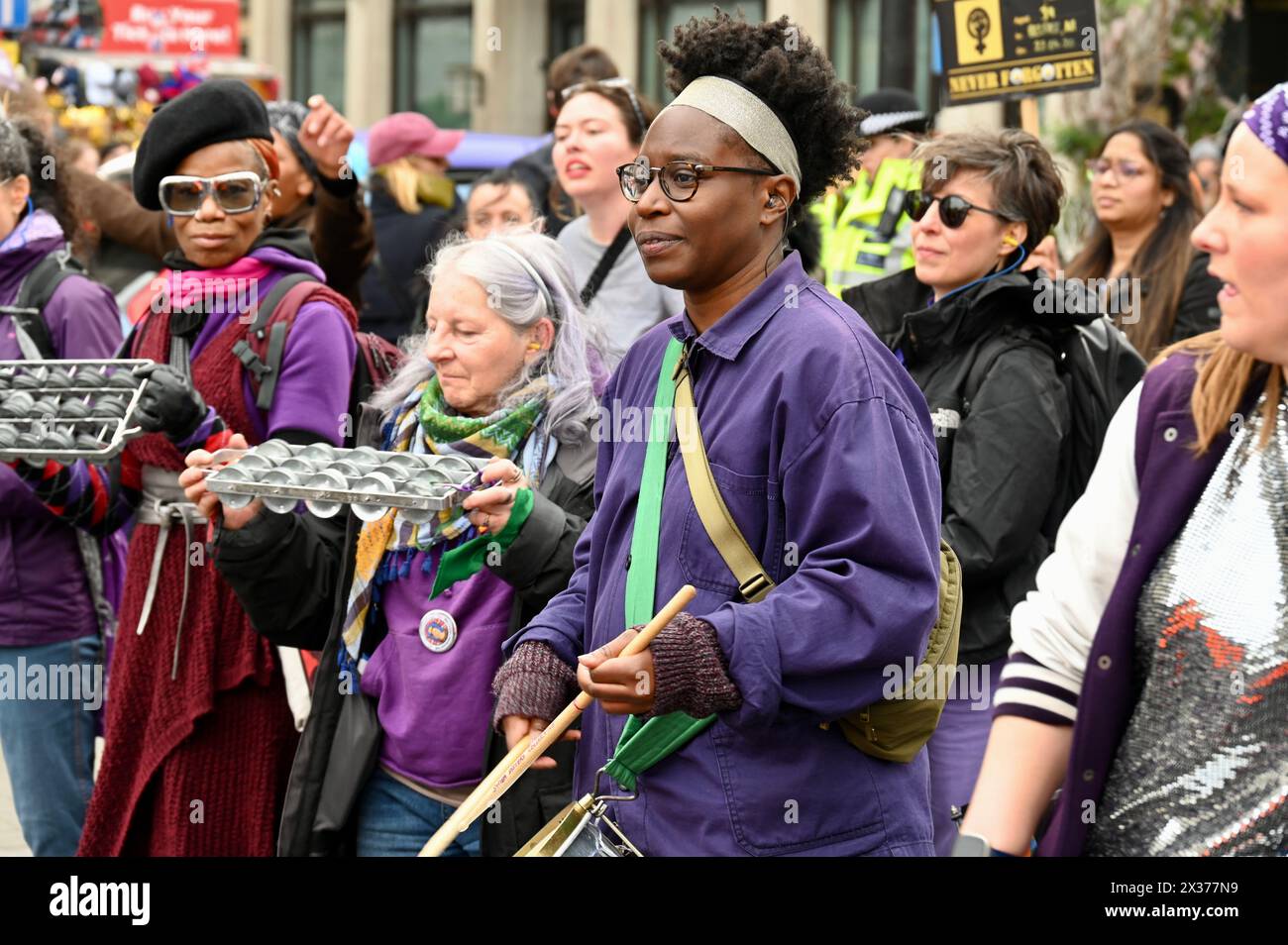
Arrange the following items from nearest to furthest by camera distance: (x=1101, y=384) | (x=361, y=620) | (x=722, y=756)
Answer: (x=722, y=756) → (x=361, y=620) → (x=1101, y=384)

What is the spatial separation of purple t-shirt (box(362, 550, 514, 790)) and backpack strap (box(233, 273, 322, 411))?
73 cm

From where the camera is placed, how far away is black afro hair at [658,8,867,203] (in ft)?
9.99

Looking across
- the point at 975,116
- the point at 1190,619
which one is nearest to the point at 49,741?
the point at 1190,619

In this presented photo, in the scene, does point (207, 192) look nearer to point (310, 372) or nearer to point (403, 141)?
point (310, 372)

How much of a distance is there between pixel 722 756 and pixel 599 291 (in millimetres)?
3183

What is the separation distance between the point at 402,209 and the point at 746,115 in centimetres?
523

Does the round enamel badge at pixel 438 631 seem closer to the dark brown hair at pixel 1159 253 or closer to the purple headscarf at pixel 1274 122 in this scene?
the purple headscarf at pixel 1274 122

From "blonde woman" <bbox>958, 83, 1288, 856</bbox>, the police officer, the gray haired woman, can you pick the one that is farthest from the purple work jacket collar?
the police officer

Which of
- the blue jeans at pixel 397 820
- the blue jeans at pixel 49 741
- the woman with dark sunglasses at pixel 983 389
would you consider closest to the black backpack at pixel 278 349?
the blue jeans at pixel 397 820

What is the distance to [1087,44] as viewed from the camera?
6.98m

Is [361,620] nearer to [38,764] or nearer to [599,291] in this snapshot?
[38,764]

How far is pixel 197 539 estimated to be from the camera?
437 centimetres

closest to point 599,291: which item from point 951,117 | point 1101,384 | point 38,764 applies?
point 1101,384

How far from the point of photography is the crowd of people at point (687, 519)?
2.45 m
